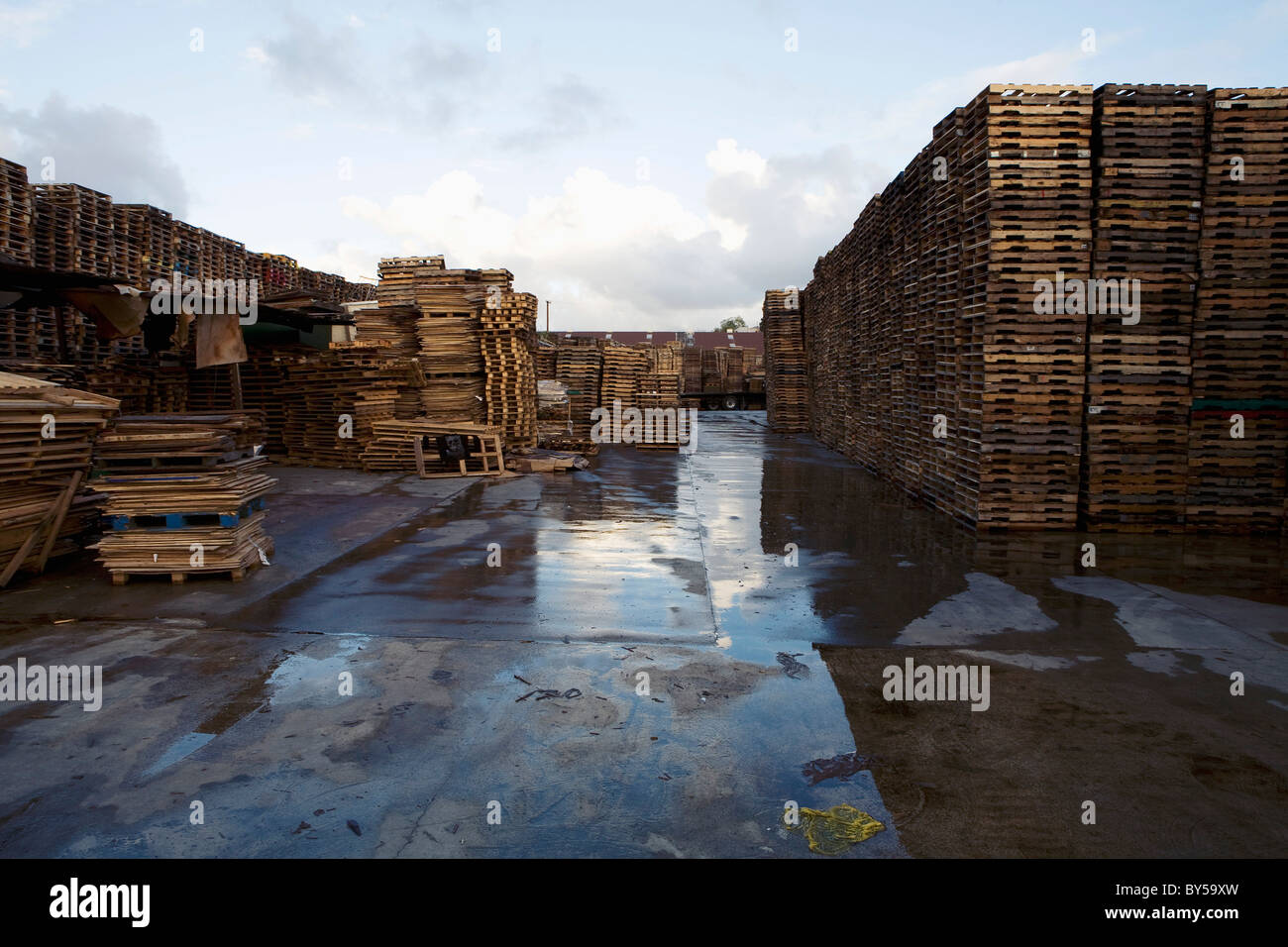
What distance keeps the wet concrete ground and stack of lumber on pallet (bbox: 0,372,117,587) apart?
0.45 meters

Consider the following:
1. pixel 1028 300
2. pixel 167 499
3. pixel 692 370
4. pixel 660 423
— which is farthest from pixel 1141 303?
pixel 692 370

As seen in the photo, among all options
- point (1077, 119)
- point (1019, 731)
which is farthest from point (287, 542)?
point (1077, 119)

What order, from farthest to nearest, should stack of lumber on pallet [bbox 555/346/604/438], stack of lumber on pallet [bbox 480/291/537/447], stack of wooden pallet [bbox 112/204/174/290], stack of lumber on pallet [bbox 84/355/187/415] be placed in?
stack of lumber on pallet [bbox 555/346/604/438] < stack of lumber on pallet [bbox 480/291/537/447] < stack of wooden pallet [bbox 112/204/174/290] < stack of lumber on pallet [bbox 84/355/187/415]

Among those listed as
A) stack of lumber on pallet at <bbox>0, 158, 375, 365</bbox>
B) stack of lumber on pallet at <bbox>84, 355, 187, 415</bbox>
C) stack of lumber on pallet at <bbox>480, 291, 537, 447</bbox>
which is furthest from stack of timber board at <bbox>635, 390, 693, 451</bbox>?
stack of lumber on pallet at <bbox>84, 355, 187, 415</bbox>

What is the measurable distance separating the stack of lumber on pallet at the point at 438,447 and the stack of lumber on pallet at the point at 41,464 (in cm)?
836

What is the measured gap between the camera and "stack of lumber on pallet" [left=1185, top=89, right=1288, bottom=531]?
1093cm

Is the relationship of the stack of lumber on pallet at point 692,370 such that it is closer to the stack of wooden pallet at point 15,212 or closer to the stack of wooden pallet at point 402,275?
the stack of wooden pallet at point 402,275

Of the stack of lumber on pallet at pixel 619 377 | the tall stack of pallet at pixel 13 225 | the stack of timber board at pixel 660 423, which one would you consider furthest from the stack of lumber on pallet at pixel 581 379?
the tall stack of pallet at pixel 13 225

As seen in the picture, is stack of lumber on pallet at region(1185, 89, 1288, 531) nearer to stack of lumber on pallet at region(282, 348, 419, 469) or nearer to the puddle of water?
the puddle of water

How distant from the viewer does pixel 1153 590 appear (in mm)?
8328

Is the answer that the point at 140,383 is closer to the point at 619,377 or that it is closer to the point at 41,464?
the point at 41,464
